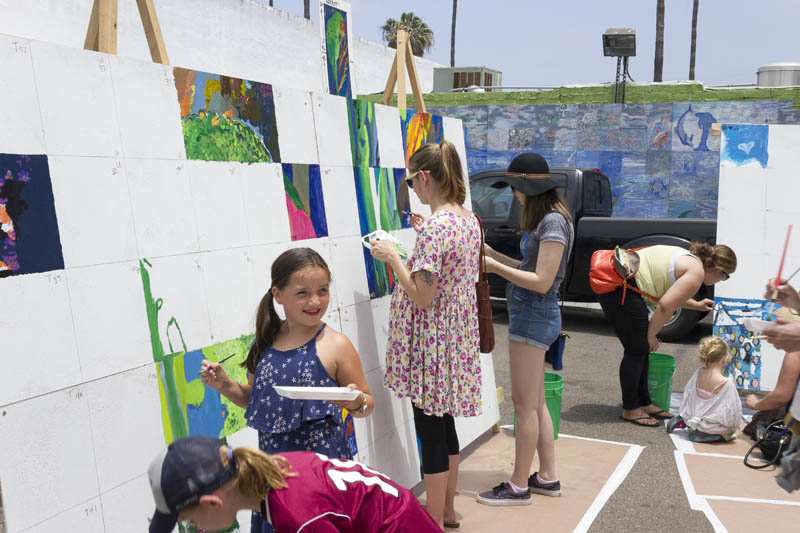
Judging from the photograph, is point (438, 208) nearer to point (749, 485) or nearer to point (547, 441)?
point (547, 441)

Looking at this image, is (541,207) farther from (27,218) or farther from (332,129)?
(27,218)

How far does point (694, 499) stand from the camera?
15.1ft

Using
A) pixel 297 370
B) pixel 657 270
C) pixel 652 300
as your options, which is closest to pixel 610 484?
pixel 652 300

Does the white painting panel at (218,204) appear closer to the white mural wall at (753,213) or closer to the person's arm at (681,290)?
the person's arm at (681,290)

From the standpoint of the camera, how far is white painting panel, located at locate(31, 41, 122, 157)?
241 cm

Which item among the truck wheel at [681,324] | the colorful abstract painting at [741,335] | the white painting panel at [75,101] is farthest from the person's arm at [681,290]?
the white painting panel at [75,101]

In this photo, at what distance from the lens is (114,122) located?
2.66 metres

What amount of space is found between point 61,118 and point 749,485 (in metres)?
4.27

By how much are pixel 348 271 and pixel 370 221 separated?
0.38 metres

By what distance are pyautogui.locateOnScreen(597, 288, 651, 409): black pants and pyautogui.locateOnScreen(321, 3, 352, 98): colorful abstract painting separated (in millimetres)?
2826

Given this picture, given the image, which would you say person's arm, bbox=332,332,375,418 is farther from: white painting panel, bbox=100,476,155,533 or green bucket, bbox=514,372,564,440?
green bucket, bbox=514,372,564,440

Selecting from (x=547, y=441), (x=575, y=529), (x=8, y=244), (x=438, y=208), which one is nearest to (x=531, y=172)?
(x=438, y=208)

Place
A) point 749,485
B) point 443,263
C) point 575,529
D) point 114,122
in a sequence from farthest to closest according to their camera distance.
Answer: point 749,485
point 575,529
point 443,263
point 114,122

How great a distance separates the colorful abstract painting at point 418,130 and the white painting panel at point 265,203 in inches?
51.2
